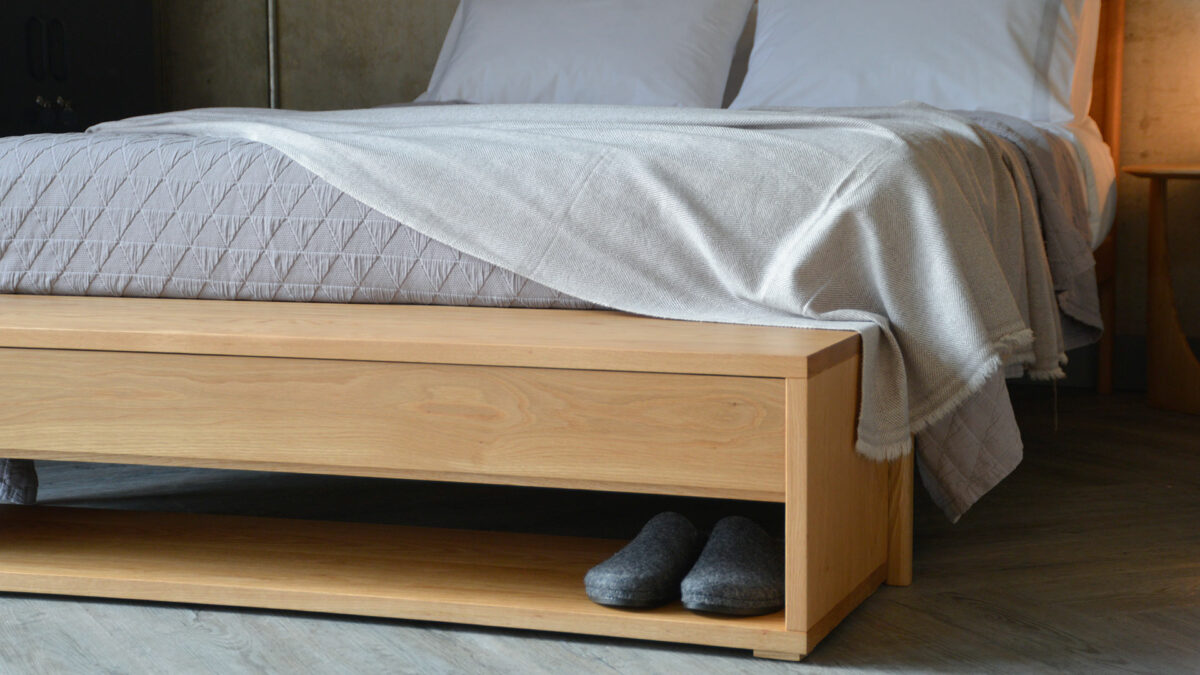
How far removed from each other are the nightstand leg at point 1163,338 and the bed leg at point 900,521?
1390 millimetres

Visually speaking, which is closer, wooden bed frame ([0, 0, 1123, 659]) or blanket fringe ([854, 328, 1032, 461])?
wooden bed frame ([0, 0, 1123, 659])

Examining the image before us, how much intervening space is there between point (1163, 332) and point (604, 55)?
1351 mm

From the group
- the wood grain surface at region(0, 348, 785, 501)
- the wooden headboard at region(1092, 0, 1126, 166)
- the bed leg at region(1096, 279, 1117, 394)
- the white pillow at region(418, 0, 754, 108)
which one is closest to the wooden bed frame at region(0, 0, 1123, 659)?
the wood grain surface at region(0, 348, 785, 501)

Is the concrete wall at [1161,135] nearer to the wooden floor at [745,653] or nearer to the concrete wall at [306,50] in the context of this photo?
the wooden floor at [745,653]

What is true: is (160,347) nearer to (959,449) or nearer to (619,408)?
(619,408)

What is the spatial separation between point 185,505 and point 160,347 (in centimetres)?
64

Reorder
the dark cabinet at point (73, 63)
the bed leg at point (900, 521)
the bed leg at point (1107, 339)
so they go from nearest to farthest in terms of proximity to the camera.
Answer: the bed leg at point (900, 521)
the bed leg at point (1107, 339)
the dark cabinet at point (73, 63)

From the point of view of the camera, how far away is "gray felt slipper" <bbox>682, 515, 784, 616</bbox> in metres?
1.22

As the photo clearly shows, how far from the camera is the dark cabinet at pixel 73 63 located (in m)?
3.33

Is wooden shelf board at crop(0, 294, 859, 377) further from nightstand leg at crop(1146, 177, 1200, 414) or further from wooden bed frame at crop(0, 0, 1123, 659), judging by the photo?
nightstand leg at crop(1146, 177, 1200, 414)

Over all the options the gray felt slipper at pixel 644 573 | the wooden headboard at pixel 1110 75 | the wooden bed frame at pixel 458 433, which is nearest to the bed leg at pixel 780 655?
the wooden bed frame at pixel 458 433

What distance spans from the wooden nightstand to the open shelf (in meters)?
1.60

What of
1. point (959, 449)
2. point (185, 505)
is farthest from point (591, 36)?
point (959, 449)

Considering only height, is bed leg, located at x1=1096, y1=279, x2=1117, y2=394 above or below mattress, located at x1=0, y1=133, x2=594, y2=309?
below
